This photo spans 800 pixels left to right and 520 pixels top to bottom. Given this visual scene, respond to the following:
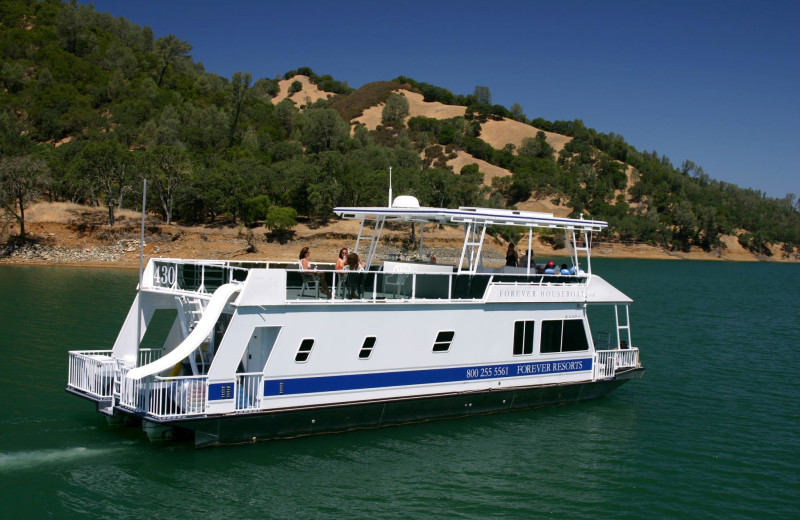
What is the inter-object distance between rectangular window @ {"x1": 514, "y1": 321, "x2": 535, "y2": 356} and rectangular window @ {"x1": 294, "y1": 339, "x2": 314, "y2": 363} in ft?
18.0

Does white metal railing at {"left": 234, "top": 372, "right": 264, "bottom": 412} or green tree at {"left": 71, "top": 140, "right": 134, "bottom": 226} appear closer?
white metal railing at {"left": 234, "top": 372, "right": 264, "bottom": 412}

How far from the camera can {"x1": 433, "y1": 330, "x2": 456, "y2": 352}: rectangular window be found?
1542cm

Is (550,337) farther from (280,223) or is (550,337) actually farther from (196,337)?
(280,223)

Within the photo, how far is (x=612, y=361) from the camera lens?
734 inches

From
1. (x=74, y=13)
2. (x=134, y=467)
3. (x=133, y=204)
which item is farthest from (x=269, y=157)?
(x=134, y=467)

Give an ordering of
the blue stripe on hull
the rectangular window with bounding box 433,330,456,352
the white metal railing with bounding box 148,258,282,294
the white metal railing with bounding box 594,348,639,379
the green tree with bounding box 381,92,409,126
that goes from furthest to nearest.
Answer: the green tree with bounding box 381,92,409,126, the white metal railing with bounding box 594,348,639,379, the rectangular window with bounding box 433,330,456,352, the white metal railing with bounding box 148,258,282,294, the blue stripe on hull

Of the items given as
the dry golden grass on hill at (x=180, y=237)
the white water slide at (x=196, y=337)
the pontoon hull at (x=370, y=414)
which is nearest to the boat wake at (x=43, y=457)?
the white water slide at (x=196, y=337)

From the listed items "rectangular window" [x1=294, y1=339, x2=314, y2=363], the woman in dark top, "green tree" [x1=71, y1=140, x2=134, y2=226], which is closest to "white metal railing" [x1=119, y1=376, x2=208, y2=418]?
"rectangular window" [x1=294, y1=339, x2=314, y2=363]

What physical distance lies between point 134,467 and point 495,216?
9576 mm

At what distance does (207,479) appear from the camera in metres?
12.3

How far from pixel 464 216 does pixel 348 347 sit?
14.0 feet

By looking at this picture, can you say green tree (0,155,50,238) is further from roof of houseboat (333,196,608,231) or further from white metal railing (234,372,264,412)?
white metal railing (234,372,264,412)

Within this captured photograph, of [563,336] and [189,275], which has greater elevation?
[189,275]

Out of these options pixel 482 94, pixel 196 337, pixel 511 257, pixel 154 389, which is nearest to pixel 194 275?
pixel 196 337
